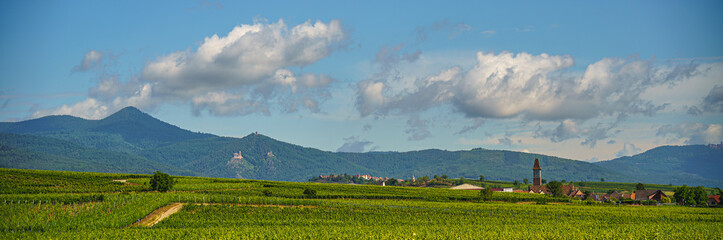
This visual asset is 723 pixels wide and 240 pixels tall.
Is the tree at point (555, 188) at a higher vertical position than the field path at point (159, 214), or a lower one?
higher

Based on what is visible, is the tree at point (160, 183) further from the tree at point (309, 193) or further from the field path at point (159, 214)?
the field path at point (159, 214)

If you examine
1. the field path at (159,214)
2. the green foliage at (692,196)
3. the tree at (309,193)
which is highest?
the green foliage at (692,196)

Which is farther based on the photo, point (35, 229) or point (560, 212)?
point (560, 212)

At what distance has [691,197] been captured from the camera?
477 feet

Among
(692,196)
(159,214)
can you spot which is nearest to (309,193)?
(159,214)

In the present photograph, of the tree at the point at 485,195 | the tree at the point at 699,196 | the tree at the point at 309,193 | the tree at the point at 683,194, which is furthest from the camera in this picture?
the tree at the point at 683,194

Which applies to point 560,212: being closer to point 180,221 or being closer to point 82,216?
point 180,221

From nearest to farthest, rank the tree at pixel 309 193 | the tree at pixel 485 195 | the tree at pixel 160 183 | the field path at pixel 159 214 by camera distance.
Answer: the field path at pixel 159 214
the tree at pixel 160 183
the tree at pixel 309 193
the tree at pixel 485 195

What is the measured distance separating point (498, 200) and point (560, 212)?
35837 millimetres

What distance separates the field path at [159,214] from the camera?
2441 inches

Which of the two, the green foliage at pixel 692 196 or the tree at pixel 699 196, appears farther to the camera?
the tree at pixel 699 196

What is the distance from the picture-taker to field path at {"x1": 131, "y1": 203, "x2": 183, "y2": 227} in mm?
62000

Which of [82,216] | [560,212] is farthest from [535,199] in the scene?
[82,216]

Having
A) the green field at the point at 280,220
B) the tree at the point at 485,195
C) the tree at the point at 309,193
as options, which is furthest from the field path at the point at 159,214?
the tree at the point at 485,195
